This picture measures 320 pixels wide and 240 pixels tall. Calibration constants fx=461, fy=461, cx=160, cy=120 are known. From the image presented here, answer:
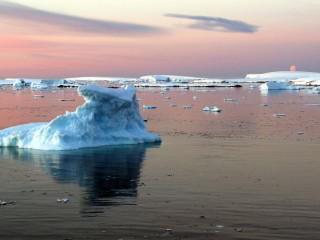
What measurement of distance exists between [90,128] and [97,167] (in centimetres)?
394

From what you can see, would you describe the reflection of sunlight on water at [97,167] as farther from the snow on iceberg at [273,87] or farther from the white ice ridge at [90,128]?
the snow on iceberg at [273,87]

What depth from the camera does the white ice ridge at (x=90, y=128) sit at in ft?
60.1

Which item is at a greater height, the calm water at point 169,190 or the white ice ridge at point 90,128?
the white ice ridge at point 90,128

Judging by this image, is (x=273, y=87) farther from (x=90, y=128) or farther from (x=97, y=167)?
(x=97, y=167)

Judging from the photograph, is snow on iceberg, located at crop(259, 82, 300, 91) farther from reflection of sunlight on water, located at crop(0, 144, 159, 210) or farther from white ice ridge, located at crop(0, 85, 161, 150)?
reflection of sunlight on water, located at crop(0, 144, 159, 210)

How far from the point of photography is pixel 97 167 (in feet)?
49.5

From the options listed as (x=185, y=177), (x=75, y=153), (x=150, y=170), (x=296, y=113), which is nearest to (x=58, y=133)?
(x=75, y=153)

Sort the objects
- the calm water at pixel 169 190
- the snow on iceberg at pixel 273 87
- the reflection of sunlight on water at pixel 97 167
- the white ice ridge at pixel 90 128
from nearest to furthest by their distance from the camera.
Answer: the calm water at pixel 169 190 → the reflection of sunlight on water at pixel 97 167 → the white ice ridge at pixel 90 128 → the snow on iceberg at pixel 273 87

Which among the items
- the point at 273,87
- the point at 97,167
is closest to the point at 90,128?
the point at 97,167

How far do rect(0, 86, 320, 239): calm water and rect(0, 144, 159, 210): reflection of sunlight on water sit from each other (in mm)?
30

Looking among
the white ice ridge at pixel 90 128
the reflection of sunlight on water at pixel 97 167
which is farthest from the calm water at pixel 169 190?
the white ice ridge at pixel 90 128

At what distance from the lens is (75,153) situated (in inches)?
685

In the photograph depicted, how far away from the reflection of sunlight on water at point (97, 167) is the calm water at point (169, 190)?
0.03m

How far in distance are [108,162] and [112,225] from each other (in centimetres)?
688
